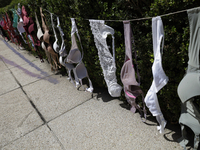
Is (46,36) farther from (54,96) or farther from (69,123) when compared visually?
(69,123)

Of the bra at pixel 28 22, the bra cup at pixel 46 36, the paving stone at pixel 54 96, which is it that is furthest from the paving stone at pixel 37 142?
the bra at pixel 28 22

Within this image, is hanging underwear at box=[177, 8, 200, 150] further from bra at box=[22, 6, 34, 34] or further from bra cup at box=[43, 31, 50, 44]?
bra at box=[22, 6, 34, 34]

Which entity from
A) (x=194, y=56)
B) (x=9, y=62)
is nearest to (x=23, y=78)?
(x=9, y=62)

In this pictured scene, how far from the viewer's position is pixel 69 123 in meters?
2.79

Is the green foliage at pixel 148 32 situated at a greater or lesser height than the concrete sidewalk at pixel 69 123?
greater

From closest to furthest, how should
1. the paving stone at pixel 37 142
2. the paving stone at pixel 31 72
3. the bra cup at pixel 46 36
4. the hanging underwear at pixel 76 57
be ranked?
the paving stone at pixel 37 142 → the hanging underwear at pixel 76 57 → the bra cup at pixel 46 36 → the paving stone at pixel 31 72

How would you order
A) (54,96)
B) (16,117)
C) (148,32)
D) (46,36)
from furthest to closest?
(46,36) < (54,96) < (16,117) < (148,32)

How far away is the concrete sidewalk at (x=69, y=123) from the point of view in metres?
2.31

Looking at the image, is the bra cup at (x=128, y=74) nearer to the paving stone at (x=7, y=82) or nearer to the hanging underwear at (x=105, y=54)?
the hanging underwear at (x=105, y=54)

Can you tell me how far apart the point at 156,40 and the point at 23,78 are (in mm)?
4296

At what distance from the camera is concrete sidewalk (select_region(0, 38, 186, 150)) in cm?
231

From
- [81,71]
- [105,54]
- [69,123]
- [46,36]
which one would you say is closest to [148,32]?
[105,54]

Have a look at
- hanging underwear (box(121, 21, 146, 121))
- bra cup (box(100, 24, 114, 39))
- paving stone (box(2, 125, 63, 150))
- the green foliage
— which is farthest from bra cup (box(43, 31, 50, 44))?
hanging underwear (box(121, 21, 146, 121))

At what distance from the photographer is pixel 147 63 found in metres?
2.15
